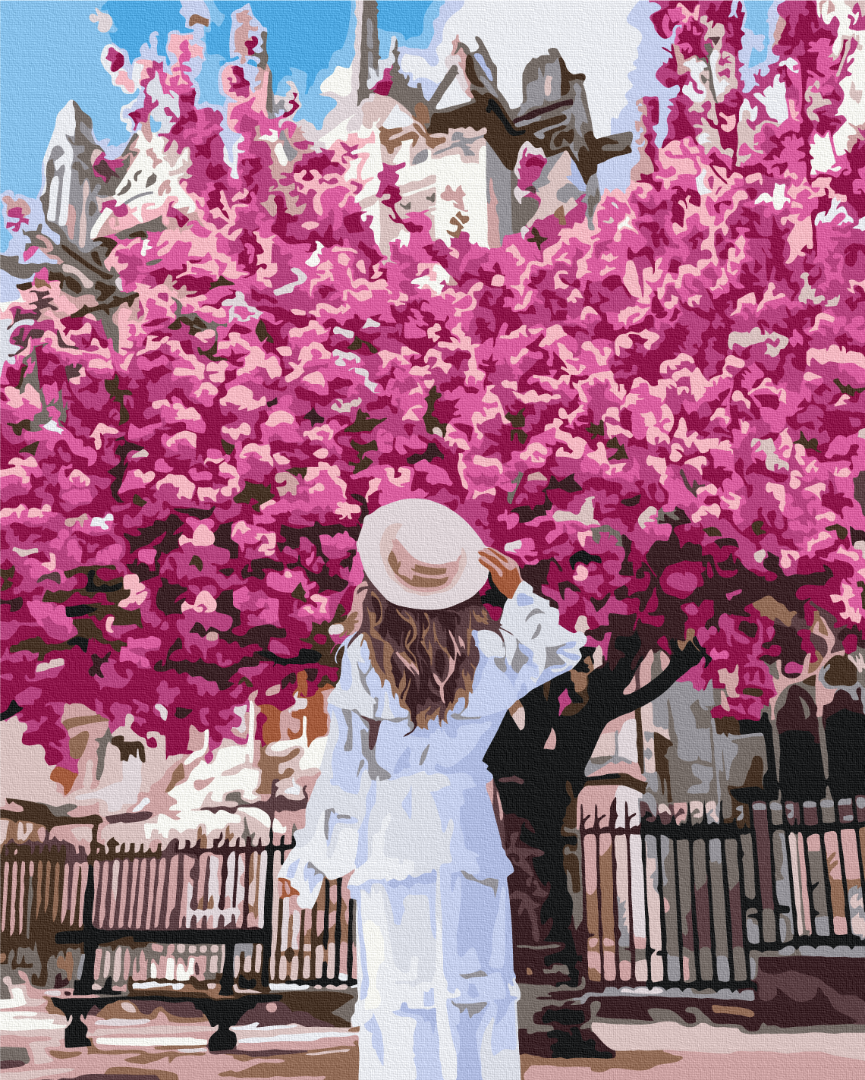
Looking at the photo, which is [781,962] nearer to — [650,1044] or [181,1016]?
[650,1044]

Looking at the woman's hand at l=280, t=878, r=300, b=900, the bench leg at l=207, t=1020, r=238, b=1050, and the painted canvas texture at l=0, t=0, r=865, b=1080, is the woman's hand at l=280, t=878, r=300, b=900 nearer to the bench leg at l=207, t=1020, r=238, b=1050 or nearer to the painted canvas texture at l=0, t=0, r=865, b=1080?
the painted canvas texture at l=0, t=0, r=865, b=1080

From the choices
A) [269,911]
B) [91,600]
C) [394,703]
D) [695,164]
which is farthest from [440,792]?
[269,911]

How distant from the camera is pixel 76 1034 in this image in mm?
7344

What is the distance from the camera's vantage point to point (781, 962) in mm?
7516

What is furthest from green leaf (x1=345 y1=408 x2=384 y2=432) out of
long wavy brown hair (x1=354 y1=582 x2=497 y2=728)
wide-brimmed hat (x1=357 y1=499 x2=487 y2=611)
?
long wavy brown hair (x1=354 y1=582 x2=497 y2=728)

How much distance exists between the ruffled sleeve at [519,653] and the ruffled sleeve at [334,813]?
54 cm

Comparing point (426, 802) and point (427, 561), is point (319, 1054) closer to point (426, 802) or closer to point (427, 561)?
point (426, 802)

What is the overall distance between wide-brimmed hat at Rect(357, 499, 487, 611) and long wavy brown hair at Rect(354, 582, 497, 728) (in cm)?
5

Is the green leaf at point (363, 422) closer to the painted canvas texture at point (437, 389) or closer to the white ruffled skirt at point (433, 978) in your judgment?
the painted canvas texture at point (437, 389)

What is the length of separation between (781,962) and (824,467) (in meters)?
4.29

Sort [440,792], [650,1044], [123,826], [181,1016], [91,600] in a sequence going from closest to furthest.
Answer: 1. [440,792]
2. [91,600]
3. [650,1044]
4. [181,1016]
5. [123,826]

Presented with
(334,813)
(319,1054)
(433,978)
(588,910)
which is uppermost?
(334,813)

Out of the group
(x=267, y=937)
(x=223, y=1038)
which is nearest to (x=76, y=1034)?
(x=223, y=1038)

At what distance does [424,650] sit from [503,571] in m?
0.50
